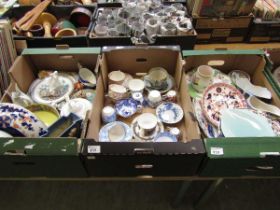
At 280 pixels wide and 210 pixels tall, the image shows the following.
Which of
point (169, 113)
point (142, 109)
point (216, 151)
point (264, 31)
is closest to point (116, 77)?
point (142, 109)

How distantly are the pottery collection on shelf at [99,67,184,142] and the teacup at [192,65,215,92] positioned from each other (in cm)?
10

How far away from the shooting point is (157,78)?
1052 millimetres

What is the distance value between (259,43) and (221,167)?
3.18ft

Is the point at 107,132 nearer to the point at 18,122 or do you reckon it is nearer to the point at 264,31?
the point at 18,122

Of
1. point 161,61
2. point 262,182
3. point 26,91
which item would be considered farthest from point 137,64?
point 262,182

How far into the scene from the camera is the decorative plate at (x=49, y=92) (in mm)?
979

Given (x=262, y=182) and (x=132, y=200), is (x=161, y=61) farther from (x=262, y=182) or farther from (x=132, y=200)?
(x=262, y=182)

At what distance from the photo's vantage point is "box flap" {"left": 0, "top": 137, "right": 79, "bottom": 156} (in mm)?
650

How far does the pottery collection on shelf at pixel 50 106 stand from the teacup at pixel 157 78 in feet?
0.86

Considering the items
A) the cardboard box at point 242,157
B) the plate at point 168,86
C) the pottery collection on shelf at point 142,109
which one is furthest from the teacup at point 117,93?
the cardboard box at point 242,157

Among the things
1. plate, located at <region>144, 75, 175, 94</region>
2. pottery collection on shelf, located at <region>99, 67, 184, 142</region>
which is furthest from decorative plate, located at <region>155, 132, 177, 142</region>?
plate, located at <region>144, 75, 175, 94</region>

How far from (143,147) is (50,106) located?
17.4 inches

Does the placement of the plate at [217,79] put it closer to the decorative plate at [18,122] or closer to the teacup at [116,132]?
the teacup at [116,132]

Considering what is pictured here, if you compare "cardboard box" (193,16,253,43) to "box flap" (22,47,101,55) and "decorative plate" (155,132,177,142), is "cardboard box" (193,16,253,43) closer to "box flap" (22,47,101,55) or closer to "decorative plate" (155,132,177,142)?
"box flap" (22,47,101,55)
